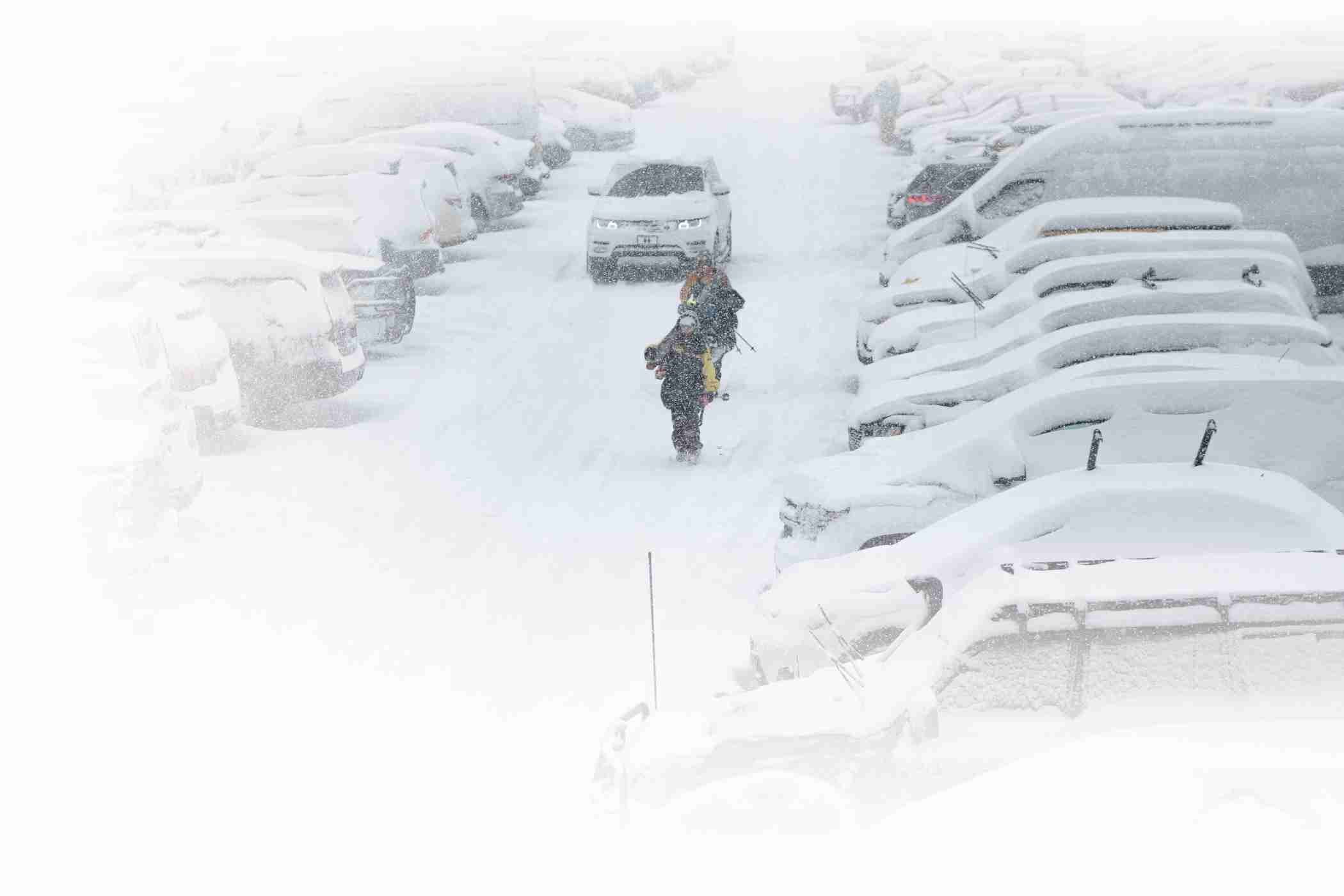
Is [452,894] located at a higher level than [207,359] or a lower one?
lower

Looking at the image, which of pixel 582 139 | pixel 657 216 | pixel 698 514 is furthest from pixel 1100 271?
pixel 582 139

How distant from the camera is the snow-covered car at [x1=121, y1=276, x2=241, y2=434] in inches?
318

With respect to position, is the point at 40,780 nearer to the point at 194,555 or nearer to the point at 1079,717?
the point at 194,555

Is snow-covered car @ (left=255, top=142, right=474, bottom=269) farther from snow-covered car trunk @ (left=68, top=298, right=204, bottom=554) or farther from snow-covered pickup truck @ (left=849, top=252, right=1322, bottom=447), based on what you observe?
snow-covered pickup truck @ (left=849, top=252, right=1322, bottom=447)

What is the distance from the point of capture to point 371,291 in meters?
11.4

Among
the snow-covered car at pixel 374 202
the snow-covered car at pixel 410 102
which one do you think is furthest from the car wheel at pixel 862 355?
the snow-covered car at pixel 410 102

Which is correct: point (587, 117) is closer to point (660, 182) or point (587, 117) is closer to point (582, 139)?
point (582, 139)

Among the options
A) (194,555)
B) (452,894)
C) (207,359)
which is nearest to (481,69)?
(207,359)

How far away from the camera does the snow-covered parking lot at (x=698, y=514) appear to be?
407cm

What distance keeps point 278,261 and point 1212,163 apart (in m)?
8.08

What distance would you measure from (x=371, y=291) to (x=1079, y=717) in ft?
29.2

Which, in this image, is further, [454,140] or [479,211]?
[454,140]

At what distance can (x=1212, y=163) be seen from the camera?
10.9 m

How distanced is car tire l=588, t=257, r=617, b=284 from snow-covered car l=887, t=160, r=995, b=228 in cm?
346
